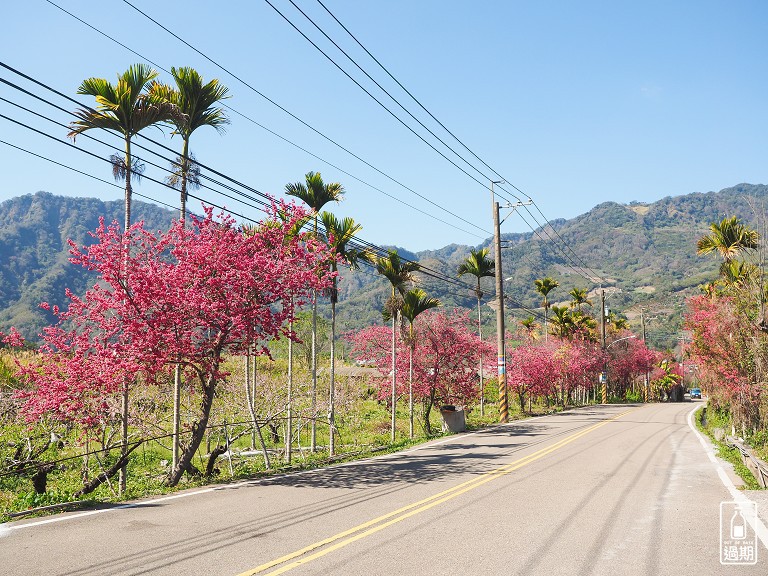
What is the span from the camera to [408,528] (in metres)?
8.81

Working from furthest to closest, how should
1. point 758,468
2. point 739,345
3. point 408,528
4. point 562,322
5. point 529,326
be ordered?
point 529,326, point 562,322, point 739,345, point 758,468, point 408,528

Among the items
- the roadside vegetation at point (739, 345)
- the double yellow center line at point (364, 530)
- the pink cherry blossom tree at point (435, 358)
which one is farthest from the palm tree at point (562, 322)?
the double yellow center line at point (364, 530)

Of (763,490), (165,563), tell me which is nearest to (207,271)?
(165,563)

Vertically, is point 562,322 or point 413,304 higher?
point 562,322

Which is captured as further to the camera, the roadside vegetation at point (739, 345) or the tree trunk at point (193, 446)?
the roadside vegetation at point (739, 345)

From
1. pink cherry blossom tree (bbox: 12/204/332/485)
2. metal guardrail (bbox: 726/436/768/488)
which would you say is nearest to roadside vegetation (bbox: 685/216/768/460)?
metal guardrail (bbox: 726/436/768/488)

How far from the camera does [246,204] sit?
55.6 ft

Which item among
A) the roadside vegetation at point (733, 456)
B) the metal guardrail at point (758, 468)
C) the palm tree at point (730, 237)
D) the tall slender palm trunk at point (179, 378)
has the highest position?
the palm tree at point (730, 237)

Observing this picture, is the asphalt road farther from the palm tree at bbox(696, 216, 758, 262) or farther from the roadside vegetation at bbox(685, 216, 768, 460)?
the palm tree at bbox(696, 216, 758, 262)

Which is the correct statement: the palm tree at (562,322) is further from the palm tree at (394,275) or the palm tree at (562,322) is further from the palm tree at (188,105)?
the palm tree at (188,105)

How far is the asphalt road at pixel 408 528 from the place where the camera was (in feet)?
23.0

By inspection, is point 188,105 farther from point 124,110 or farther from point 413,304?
point 413,304

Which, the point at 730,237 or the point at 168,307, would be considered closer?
the point at 168,307

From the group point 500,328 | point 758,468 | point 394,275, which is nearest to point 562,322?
point 500,328
